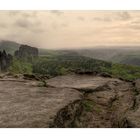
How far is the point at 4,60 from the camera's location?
634 inches

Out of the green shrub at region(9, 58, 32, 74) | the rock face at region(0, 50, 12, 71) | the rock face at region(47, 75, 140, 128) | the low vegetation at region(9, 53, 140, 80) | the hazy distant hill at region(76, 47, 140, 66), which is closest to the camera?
the rock face at region(47, 75, 140, 128)

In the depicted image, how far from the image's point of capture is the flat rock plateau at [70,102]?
1027 cm

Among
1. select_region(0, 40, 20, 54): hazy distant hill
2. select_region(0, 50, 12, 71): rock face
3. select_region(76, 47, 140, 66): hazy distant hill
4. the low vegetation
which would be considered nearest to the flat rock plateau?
the low vegetation

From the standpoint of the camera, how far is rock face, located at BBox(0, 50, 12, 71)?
15.7 m

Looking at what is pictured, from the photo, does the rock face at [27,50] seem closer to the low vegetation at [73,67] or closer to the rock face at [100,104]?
the low vegetation at [73,67]

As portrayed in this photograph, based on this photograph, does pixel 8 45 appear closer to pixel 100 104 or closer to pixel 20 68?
pixel 20 68

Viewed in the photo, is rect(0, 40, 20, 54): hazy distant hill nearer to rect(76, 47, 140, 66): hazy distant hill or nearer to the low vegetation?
the low vegetation

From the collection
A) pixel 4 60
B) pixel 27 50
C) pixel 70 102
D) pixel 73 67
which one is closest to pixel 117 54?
pixel 73 67

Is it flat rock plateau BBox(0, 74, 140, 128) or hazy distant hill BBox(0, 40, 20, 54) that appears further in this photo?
hazy distant hill BBox(0, 40, 20, 54)

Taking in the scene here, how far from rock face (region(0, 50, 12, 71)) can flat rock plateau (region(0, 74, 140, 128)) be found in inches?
50.9

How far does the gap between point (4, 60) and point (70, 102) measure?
6.44 m

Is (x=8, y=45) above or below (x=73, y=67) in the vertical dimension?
above
